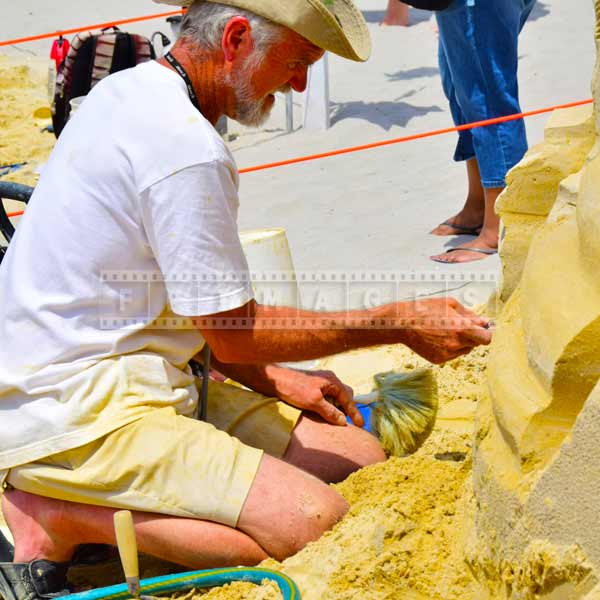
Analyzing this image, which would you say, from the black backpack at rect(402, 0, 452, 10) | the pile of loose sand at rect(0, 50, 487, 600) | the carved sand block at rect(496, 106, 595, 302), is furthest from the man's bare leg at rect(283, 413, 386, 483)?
the black backpack at rect(402, 0, 452, 10)

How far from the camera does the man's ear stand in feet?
7.60

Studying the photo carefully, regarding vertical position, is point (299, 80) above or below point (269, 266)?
above

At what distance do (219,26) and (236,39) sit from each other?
5 cm

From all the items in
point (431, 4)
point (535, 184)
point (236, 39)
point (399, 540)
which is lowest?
point (399, 540)

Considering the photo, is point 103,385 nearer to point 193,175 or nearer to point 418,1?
point 193,175

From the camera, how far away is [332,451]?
2.68 meters

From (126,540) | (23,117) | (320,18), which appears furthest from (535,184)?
(23,117)

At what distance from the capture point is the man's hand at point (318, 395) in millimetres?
2746

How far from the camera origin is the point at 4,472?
231 centimetres

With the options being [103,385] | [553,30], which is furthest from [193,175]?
[553,30]

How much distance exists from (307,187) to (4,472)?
3407 millimetres

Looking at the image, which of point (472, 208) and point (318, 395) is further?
point (472, 208)

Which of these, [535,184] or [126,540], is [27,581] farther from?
[535,184]

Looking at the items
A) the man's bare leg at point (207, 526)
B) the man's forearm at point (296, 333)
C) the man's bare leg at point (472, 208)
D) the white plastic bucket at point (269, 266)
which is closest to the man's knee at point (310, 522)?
the man's bare leg at point (207, 526)
